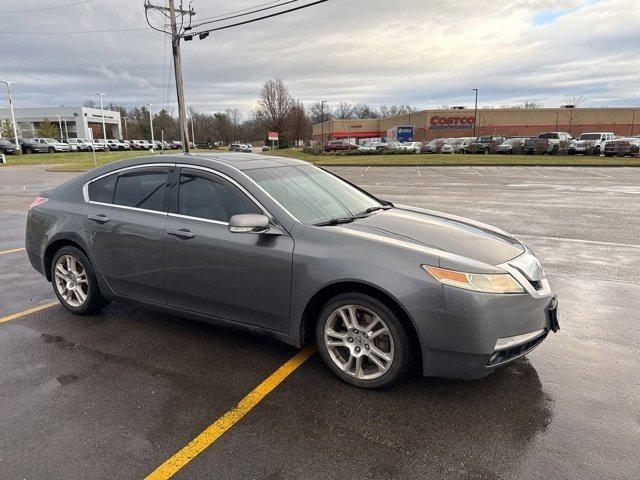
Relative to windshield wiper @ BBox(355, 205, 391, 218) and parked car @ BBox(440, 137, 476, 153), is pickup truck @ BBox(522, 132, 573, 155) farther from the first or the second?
windshield wiper @ BBox(355, 205, 391, 218)

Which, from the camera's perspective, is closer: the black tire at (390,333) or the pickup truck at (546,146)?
the black tire at (390,333)

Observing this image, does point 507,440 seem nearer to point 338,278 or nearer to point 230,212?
point 338,278

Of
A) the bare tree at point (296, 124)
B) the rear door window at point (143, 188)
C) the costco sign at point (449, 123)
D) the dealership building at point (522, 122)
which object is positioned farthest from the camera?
the bare tree at point (296, 124)

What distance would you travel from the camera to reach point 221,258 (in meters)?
3.79

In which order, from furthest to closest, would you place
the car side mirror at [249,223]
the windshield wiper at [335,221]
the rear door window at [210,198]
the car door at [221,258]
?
the rear door window at [210,198], the windshield wiper at [335,221], the car door at [221,258], the car side mirror at [249,223]

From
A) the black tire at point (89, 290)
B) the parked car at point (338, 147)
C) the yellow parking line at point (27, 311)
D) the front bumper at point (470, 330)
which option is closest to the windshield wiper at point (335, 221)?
the front bumper at point (470, 330)

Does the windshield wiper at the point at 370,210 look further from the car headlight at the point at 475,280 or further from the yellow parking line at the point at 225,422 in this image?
the yellow parking line at the point at 225,422

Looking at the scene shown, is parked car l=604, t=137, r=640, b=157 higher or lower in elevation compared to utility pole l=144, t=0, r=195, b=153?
lower

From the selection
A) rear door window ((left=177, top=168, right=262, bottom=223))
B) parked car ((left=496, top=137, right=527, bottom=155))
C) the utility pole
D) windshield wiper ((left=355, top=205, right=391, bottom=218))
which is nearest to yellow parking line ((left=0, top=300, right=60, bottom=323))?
rear door window ((left=177, top=168, right=262, bottom=223))

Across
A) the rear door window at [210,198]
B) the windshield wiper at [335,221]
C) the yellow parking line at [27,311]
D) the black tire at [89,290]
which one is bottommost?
the yellow parking line at [27,311]

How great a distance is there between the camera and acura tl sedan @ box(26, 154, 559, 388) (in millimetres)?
3107

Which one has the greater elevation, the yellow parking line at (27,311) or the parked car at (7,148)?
the parked car at (7,148)

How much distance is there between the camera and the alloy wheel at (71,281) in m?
4.83

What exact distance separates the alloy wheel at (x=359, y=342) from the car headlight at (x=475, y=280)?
1.65 ft
